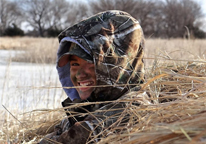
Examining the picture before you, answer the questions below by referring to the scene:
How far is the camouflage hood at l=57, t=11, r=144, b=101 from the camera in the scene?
1.60 metres

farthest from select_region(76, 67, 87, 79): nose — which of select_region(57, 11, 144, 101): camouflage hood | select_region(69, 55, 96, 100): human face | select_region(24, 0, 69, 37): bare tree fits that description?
select_region(24, 0, 69, 37): bare tree

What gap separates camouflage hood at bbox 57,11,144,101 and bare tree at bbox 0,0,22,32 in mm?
49127

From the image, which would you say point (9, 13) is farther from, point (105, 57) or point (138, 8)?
point (105, 57)

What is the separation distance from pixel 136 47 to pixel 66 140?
74cm

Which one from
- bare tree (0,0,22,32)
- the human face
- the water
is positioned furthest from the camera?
bare tree (0,0,22,32)

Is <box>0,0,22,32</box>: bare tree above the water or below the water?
above

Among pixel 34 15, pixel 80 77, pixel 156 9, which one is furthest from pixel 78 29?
pixel 34 15

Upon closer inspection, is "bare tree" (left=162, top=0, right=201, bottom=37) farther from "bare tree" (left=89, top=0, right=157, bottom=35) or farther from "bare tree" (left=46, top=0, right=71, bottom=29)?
"bare tree" (left=46, top=0, right=71, bottom=29)

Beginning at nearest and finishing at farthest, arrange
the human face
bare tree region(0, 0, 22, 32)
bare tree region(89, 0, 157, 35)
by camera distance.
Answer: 1. the human face
2. bare tree region(89, 0, 157, 35)
3. bare tree region(0, 0, 22, 32)

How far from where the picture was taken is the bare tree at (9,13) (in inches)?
1874

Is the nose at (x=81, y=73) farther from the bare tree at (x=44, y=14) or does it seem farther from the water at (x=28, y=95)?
the bare tree at (x=44, y=14)

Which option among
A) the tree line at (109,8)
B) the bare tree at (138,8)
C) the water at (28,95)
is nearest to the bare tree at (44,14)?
the tree line at (109,8)

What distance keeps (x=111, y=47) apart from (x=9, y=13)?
51.7 meters

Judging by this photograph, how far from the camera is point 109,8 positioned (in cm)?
3409
